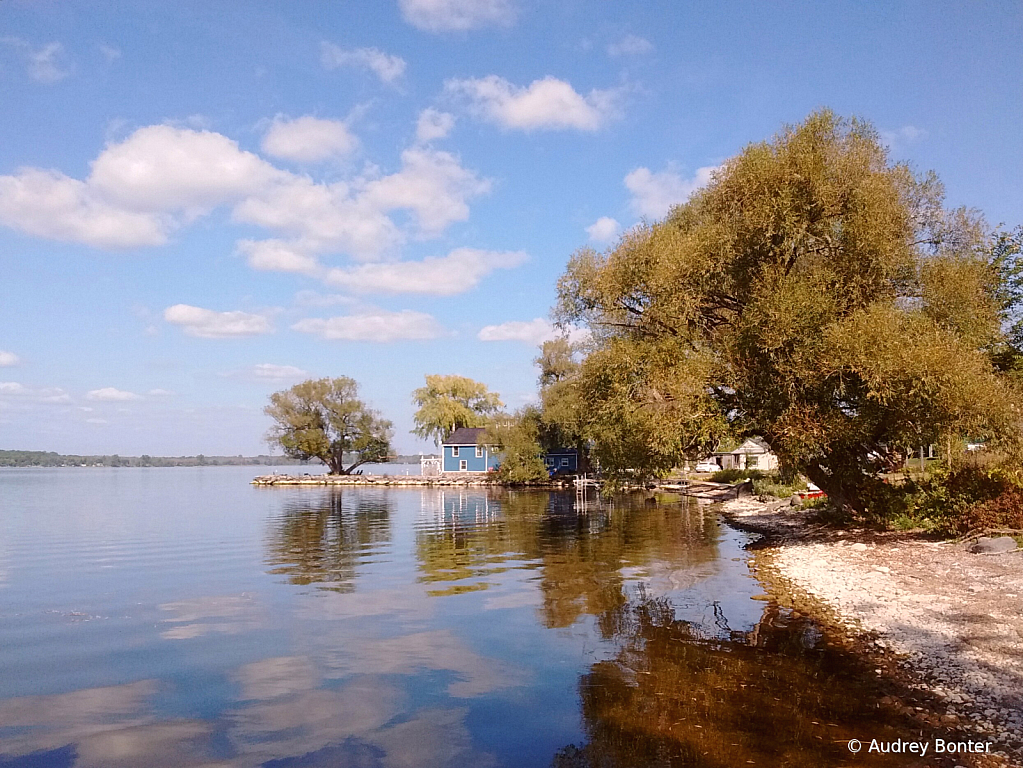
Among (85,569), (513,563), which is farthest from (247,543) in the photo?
(513,563)

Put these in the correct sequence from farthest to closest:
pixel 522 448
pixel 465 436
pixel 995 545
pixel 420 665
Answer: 1. pixel 465 436
2. pixel 522 448
3. pixel 995 545
4. pixel 420 665

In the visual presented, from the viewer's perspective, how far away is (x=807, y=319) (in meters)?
21.0

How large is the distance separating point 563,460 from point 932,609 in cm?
7500

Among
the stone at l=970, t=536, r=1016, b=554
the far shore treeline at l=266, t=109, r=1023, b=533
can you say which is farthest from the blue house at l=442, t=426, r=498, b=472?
the stone at l=970, t=536, r=1016, b=554

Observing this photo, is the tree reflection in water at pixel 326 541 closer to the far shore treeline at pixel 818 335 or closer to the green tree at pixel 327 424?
the far shore treeline at pixel 818 335

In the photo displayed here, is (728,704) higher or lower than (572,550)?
higher

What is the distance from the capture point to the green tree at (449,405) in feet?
352

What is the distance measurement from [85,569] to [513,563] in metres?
15.6

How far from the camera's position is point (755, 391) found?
2308 centimetres

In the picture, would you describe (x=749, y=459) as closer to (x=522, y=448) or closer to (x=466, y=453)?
(x=522, y=448)

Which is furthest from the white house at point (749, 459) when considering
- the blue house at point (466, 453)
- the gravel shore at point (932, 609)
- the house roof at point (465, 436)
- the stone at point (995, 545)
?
the stone at point (995, 545)

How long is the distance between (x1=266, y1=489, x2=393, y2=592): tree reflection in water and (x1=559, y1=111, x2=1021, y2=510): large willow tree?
10712 mm

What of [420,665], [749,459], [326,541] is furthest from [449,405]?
[420,665]

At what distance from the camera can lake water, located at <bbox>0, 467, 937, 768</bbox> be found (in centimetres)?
948
